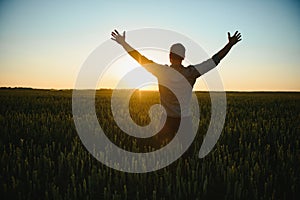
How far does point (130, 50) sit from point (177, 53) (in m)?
0.61

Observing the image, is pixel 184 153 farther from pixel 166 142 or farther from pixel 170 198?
pixel 170 198

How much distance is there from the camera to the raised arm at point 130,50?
3.78m

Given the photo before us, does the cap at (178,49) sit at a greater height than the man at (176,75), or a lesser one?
greater

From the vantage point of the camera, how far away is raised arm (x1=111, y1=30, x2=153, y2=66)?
3779 mm

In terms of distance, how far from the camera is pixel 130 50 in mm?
3826

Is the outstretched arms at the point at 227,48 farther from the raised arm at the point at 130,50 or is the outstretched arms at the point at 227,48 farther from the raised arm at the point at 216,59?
the raised arm at the point at 130,50

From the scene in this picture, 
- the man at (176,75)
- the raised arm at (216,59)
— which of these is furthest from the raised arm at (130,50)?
the raised arm at (216,59)

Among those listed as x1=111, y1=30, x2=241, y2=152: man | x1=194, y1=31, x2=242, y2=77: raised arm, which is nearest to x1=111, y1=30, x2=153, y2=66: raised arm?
x1=111, y1=30, x2=241, y2=152: man

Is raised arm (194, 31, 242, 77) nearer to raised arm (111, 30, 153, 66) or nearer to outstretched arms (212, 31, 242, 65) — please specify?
outstretched arms (212, 31, 242, 65)

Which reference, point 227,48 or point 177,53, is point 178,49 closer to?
point 177,53

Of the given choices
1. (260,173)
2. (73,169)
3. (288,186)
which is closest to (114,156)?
(73,169)

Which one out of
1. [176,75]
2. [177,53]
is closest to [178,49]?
[177,53]

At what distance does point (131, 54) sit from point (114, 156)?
4.26 ft

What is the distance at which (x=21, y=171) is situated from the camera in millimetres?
3049
